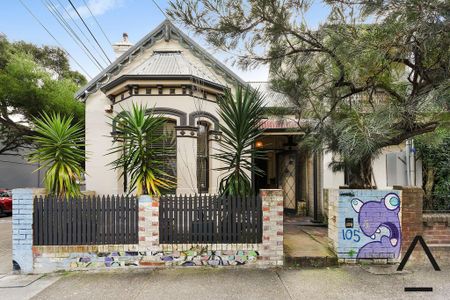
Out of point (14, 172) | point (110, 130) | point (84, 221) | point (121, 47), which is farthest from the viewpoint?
point (14, 172)

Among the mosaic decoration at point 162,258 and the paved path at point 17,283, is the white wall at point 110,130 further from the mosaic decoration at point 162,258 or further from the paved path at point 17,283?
the paved path at point 17,283

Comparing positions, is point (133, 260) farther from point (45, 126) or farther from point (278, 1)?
point (278, 1)

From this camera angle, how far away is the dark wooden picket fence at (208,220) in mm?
5570

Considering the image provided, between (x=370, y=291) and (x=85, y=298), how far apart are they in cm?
418

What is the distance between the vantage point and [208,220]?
18.4 ft

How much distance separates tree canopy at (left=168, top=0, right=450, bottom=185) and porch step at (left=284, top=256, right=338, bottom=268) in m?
1.83

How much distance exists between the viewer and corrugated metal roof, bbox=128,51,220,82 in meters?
7.82

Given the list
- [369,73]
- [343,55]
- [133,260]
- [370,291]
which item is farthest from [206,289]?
[369,73]

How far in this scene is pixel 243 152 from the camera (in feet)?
19.9

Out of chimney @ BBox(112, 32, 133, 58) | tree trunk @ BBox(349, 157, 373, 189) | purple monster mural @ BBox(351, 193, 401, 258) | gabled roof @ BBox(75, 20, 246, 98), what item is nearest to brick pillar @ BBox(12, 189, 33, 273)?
gabled roof @ BBox(75, 20, 246, 98)

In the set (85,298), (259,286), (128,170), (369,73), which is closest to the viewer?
(85,298)

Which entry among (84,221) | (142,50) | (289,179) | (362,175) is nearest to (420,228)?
(362,175)

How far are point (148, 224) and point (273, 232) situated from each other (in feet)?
7.56

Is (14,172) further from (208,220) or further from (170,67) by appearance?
(208,220)
